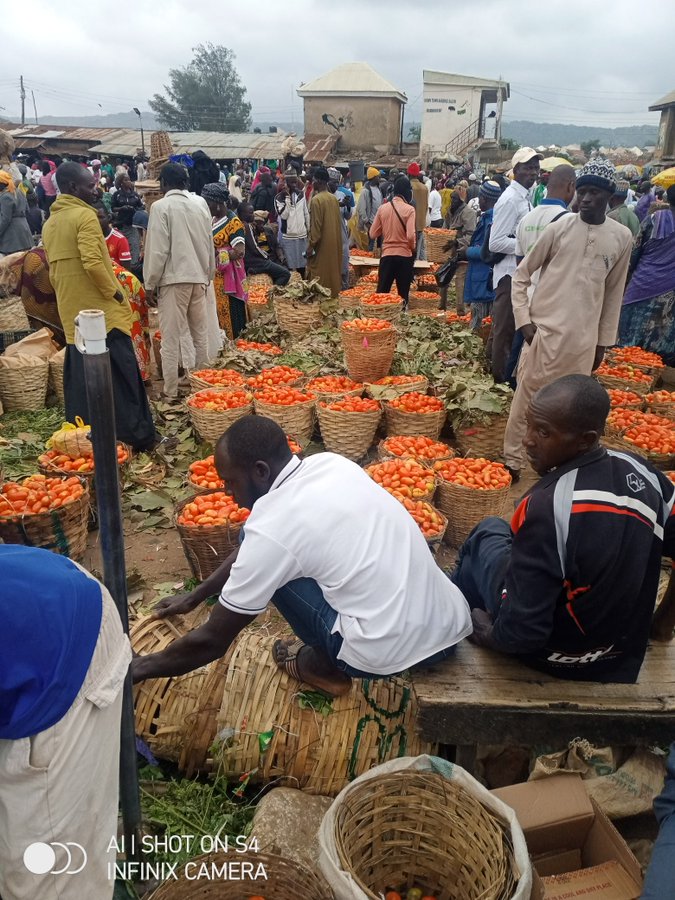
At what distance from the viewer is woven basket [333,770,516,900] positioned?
2.15 meters

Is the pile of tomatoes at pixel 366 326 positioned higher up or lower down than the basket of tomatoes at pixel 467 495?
higher up

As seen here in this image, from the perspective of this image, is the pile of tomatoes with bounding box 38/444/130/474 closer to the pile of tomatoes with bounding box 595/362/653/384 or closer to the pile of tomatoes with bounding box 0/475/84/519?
the pile of tomatoes with bounding box 0/475/84/519

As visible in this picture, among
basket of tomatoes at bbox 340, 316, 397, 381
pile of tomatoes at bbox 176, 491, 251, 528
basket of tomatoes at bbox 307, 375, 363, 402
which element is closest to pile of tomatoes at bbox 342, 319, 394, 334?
basket of tomatoes at bbox 340, 316, 397, 381

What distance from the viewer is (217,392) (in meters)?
5.84

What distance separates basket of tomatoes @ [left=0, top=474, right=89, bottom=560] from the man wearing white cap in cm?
443

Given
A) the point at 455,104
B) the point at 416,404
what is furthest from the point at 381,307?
the point at 455,104

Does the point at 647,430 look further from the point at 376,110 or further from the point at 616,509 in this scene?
the point at 376,110

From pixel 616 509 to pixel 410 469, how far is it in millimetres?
2375

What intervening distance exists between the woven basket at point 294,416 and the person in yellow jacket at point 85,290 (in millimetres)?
1101

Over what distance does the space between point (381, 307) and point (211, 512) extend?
15.6ft

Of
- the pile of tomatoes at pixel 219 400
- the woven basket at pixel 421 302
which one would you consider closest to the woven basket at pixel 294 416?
the pile of tomatoes at pixel 219 400

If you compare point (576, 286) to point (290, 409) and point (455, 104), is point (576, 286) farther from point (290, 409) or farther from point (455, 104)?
point (455, 104)

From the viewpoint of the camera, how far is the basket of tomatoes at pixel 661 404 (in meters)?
5.96

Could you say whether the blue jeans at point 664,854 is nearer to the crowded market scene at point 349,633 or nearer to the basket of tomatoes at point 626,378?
the crowded market scene at point 349,633
